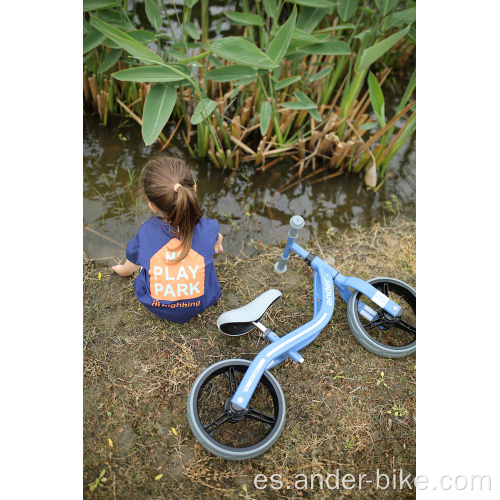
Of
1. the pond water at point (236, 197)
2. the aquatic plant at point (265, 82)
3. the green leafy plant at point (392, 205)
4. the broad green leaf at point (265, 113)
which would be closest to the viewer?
the aquatic plant at point (265, 82)

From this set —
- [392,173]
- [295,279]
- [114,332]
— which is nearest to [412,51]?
[392,173]

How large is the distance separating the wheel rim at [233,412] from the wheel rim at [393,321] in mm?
558

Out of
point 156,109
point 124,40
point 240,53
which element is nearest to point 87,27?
point 124,40

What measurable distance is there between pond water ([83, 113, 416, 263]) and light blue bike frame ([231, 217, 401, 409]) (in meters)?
0.39

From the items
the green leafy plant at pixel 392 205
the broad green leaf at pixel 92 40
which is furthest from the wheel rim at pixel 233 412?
the broad green leaf at pixel 92 40

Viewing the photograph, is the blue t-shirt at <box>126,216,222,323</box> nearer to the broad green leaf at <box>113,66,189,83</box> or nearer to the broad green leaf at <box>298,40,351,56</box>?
the broad green leaf at <box>113,66,189,83</box>

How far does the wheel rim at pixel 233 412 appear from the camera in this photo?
146 cm

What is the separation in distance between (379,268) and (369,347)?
0.51 metres

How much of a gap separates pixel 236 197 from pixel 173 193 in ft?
3.16

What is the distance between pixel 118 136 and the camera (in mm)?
2363

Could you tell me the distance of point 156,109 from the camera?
1707mm

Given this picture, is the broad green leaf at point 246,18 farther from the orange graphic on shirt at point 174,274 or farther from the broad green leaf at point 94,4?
the orange graphic on shirt at point 174,274

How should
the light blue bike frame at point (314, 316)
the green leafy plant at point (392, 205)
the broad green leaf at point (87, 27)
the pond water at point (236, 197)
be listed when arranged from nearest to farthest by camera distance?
the light blue bike frame at point (314, 316), the broad green leaf at point (87, 27), the pond water at point (236, 197), the green leafy plant at point (392, 205)

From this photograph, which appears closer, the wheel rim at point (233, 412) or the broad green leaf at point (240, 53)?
the wheel rim at point (233, 412)
